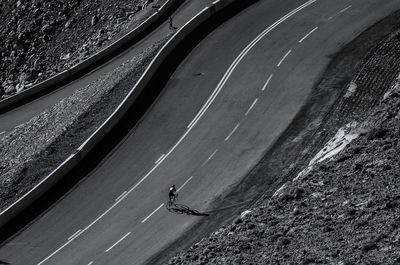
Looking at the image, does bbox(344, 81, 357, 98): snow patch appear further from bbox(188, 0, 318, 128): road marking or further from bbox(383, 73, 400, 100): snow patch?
bbox(188, 0, 318, 128): road marking

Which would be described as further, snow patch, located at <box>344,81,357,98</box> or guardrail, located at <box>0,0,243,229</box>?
snow patch, located at <box>344,81,357,98</box>

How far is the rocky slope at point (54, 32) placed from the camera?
169 ft

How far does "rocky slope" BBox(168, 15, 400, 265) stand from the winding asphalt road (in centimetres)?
303

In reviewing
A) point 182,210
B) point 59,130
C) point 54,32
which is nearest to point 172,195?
point 182,210

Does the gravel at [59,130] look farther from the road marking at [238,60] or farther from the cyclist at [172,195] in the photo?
the cyclist at [172,195]

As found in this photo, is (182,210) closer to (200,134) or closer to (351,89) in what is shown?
(200,134)

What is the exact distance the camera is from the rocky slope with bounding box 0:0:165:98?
51.6 metres

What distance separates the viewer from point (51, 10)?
183 feet

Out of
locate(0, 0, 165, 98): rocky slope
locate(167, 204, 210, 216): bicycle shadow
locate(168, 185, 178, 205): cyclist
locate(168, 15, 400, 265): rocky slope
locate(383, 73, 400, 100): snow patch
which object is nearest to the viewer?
locate(168, 15, 400, 265): rocky slope

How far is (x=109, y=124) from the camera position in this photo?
120 ft

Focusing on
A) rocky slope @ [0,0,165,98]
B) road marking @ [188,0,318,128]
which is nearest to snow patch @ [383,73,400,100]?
road marking @ [188,0,318,128]

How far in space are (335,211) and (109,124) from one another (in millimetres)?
15506

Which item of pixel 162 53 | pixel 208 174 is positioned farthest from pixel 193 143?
pixel 162 53

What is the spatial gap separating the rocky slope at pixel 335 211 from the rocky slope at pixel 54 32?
23.3 m
